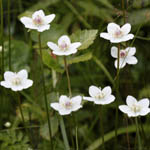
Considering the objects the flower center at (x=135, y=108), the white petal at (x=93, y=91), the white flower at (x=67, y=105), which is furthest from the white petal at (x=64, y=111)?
the flower center at (x=135, y=108)

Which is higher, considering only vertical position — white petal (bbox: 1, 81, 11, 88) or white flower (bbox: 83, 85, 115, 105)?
white petal (bbox: 1, 81, 11, 88)

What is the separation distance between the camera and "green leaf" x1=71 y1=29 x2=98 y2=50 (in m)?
1.44

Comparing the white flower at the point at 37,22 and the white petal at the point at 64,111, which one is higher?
the white flower at the point at 37,22

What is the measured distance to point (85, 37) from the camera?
58.3 inches

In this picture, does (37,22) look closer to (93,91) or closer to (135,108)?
(93,91)

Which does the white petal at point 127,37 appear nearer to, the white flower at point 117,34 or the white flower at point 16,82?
the white flower at point 117,34

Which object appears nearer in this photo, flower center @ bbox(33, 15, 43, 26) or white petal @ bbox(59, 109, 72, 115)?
white petal @ bbox(59, 109, 72, 115)

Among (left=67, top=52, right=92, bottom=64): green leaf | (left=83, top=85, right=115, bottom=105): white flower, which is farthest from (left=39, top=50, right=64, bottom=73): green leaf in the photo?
(left=83, top=85, right=115, bottom=105): white flower

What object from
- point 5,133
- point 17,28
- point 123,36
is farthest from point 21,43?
point 123,36

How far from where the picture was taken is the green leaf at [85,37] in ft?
4.72

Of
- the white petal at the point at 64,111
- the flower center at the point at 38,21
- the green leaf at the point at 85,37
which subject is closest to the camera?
the white petal at the point at 64,111

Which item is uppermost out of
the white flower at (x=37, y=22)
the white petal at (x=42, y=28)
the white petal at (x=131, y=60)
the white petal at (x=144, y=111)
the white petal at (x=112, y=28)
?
the white flower at (x=37, y=22)

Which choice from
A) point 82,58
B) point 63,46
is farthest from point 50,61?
point 63,46

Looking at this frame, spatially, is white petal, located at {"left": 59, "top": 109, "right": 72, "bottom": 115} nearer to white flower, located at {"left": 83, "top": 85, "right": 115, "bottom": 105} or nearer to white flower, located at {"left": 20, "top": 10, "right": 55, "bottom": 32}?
white flower, located at {"left": 83, "top": 85, "right": 115, "bottom": 105}
